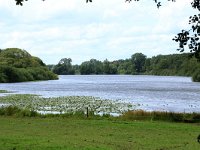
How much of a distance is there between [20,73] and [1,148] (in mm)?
150830

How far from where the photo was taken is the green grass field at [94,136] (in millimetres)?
16750

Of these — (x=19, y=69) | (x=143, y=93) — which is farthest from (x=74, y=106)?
(x=19, y=69)

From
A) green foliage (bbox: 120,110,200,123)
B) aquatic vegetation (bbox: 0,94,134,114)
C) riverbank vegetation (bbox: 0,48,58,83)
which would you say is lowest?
aquatic vegetation (bbox: 0,94,134,114)

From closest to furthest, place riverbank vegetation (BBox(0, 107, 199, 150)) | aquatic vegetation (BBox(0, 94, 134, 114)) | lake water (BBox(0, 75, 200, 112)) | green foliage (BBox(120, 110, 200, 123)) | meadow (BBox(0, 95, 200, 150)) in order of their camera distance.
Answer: riverbank vegetation (BBox(0, 107, 199, 150)), meadow (BBox(0, 95, 200, 150)), green foliage (BBox(120, 110, 200, 123)), aquatic vegetation (BBox(0, 94, 134, 114)), lake water (BBox(0, 75, 200, 112))

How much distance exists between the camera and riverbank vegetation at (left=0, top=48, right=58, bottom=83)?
154 metres

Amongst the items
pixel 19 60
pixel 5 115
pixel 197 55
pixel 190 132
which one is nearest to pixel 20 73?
pixel 19 60

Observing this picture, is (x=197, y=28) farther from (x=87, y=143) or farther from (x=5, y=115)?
(x=5, y=115)

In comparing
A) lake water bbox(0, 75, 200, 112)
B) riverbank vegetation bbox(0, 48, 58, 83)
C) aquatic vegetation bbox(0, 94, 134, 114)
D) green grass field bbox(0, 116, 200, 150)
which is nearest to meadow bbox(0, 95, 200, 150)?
green grass field bbox(0, 116, 200, 150)

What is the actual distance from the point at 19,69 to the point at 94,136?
14677cm

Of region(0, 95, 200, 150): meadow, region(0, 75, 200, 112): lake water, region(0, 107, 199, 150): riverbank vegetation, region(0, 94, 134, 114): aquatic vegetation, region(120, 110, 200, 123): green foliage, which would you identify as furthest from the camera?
region(0, 75, 200, 112): lake water

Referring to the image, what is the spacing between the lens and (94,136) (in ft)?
67.9

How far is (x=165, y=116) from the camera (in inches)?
1256

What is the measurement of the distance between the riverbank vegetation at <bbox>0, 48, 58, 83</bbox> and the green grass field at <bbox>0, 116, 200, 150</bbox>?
128m

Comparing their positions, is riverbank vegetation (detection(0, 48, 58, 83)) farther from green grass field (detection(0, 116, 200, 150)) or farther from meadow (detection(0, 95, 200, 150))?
green grass field (detection(0, 116, 200, 150))
